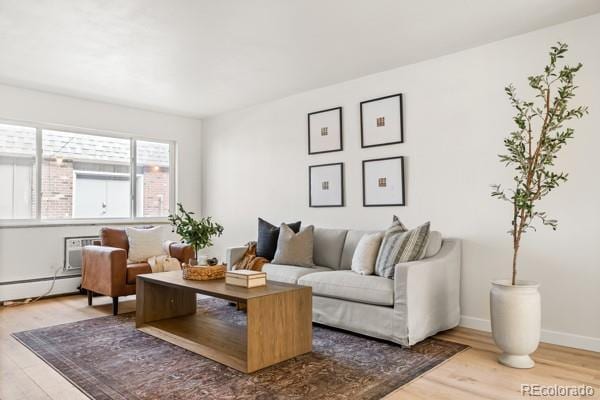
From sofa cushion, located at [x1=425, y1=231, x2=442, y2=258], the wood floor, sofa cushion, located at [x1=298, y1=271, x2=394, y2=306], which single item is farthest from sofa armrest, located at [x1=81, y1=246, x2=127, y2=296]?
sofa cushion, located at [x1=425, y1=231, x2=442, y2=258]

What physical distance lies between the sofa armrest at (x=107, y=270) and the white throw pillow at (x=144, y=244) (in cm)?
35

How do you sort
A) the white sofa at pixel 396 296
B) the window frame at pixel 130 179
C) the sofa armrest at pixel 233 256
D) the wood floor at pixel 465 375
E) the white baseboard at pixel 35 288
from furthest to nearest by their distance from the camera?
the window frame at pixel 130 179
the white baseboard at pixel 35 288
the sofa armrest at pixel 233 256
the white sofa at pixel 396 296
the wood floor at pixel 465 375

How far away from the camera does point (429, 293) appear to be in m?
3.21

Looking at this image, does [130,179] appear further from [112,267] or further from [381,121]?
[381,121]

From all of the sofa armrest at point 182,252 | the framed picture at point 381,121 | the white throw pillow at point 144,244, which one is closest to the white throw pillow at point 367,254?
the framed picture at point 381,121

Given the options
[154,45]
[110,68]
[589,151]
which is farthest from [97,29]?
[589,151]

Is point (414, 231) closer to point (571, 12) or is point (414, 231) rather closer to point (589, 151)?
point (589, 151)

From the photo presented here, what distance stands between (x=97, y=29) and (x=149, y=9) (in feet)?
1.95

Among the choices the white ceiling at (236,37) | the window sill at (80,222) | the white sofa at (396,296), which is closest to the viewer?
the white ceiling at (236,37)

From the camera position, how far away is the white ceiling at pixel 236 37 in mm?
2914

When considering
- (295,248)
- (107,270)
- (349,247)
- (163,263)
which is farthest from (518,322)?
(107,270)

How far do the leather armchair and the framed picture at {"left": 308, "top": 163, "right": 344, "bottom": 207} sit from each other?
159cm

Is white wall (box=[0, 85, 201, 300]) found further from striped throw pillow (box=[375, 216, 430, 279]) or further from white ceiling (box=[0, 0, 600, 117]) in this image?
striped throw pillow (box=[375, 216, 430, 279])

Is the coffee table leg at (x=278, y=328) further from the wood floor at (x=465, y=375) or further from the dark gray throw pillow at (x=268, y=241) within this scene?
the dark gray throw pillow at (x=268, y=241)
